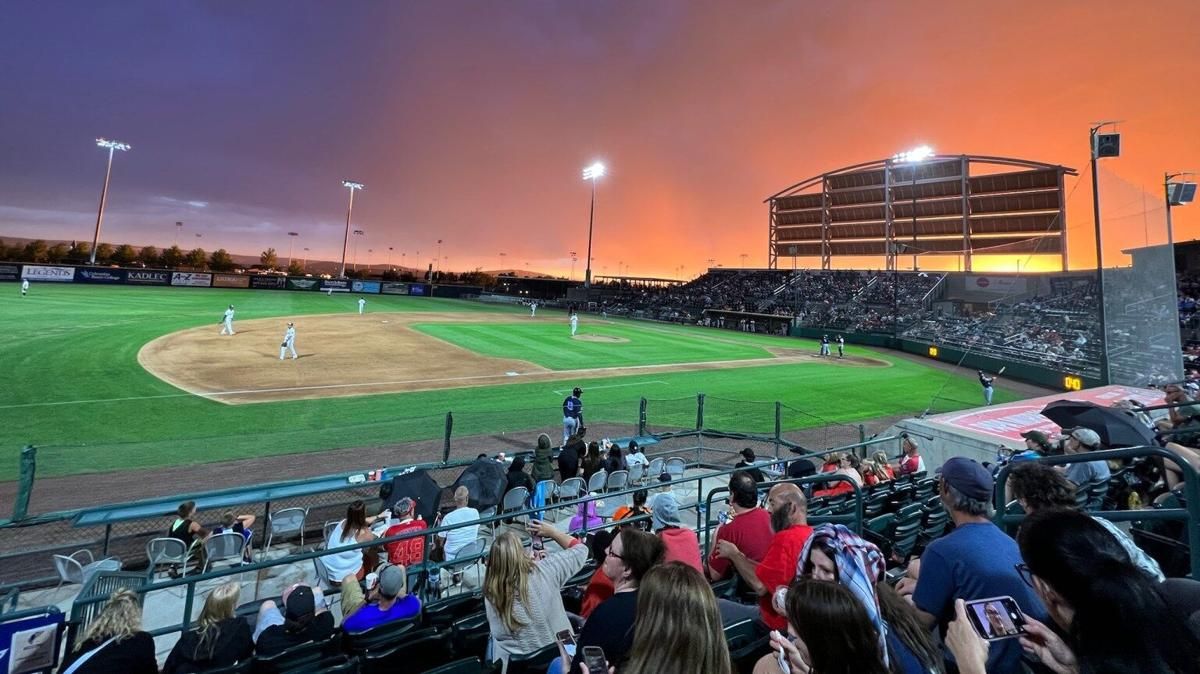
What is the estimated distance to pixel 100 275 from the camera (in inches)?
2151

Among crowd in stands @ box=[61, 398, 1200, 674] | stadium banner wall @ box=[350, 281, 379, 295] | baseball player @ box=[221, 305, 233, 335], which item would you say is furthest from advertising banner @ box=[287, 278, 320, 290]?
crowd in stands @ box=[61, 398, 1200, 674]

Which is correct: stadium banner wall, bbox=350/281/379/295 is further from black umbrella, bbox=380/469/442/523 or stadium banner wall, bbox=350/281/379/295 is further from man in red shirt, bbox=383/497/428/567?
man in red shirt, bbox=383/497/428/567

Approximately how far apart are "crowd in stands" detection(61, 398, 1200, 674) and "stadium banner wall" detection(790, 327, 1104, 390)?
77.4ft

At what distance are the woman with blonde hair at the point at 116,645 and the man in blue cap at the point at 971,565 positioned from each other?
5.08m

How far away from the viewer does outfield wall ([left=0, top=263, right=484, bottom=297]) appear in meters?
50.8

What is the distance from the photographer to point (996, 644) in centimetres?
259

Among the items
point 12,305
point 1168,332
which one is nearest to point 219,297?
point 12,305

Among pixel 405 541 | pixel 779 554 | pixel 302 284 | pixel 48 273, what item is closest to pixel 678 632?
pixel 779 554

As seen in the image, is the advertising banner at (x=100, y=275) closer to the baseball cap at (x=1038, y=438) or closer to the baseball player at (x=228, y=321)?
the baseball player at (x=228, y=321)

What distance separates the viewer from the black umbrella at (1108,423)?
7180 mm

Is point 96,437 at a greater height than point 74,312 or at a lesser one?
lesser

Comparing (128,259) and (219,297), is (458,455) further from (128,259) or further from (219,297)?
Answer: (128,259)

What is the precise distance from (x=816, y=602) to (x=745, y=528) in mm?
2893

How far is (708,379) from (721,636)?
23532mm
